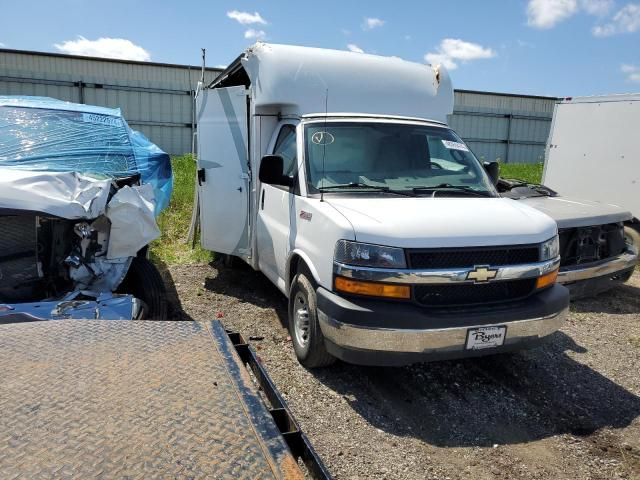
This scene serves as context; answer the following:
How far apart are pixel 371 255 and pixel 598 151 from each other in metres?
6.90

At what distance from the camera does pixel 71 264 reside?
13.2 feet

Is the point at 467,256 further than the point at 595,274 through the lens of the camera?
No

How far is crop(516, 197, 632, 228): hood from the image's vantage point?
5652mm

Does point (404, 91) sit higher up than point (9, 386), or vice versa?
point (404, 91)

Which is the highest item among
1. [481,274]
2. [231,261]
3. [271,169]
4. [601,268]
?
[271,169]

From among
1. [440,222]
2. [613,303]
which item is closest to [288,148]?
[440,222]

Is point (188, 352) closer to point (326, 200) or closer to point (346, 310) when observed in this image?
point (346, 310)

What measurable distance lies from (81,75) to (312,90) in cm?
1910

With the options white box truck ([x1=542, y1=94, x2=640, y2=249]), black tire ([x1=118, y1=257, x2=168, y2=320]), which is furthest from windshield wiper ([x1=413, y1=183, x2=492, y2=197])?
white box truck ([x1=542, y1=94, x2=640, y2=249])

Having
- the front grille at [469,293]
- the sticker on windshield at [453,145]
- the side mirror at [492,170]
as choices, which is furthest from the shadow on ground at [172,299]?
the side mirror at [492,170]

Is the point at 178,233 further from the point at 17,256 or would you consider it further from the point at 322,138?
the point at 322,138

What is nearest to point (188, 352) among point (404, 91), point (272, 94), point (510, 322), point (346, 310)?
point (346, 310)

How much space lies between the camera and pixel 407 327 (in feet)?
10.9

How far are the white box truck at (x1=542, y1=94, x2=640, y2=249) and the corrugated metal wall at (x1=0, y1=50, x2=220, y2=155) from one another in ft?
54.9
